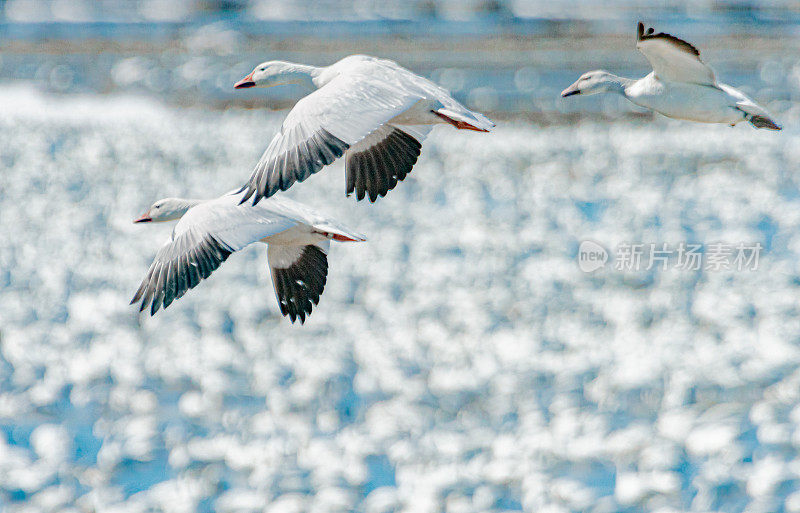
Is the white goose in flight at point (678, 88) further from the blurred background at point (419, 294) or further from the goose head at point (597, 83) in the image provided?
the blurred background at point (419, 294)

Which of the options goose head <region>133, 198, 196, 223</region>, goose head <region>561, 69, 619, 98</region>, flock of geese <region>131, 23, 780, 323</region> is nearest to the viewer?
flock of geese <region>131, 23, 780, 323</region>

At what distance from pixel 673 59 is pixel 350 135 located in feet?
3.68

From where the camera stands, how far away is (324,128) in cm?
321

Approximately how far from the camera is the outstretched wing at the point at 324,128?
10.1 ft

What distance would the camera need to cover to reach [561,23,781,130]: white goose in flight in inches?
132

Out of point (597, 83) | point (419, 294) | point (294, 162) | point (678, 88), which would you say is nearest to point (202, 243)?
point (294, 162)

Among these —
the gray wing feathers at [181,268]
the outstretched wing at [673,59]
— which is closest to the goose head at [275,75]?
the gray wing feathers at [181,268]

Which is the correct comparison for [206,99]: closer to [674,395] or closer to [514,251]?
[514,251]

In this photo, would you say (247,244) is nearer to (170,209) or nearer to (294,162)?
(294,162)

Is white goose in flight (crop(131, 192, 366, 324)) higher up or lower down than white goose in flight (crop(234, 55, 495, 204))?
lower down

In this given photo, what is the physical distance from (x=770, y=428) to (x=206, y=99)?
17.6 meters

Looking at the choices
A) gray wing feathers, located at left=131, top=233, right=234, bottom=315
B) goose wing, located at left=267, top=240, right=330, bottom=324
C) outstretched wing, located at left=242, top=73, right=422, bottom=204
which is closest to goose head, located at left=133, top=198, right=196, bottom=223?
goose wing, located at left=267, top=240, right=330, bottom=324

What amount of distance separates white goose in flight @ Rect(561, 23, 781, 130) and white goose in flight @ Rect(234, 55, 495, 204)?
449mm

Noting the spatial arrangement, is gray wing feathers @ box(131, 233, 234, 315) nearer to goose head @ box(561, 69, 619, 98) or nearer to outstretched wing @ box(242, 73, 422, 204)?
outstretched wing @ box(242, 73, 422, 204)
